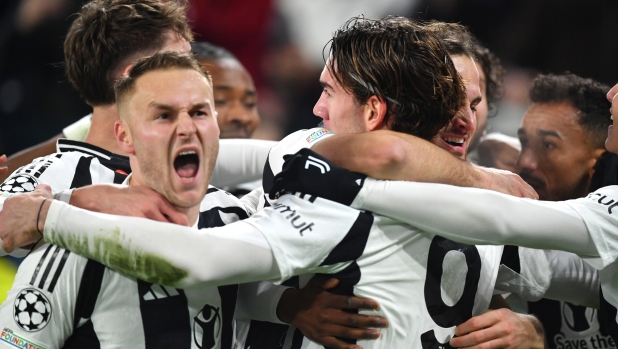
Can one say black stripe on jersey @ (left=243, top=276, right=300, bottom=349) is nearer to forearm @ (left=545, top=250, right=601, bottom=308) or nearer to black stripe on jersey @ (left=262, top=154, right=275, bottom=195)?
black stripe on jersey @ (left=262, top=154, right=275, bottom=195)

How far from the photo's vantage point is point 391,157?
6.55 feet

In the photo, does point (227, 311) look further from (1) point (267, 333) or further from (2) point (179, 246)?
(2) point (179, 246)

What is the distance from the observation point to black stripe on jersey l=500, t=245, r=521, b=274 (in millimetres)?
2449

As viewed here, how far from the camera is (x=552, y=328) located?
3.15m

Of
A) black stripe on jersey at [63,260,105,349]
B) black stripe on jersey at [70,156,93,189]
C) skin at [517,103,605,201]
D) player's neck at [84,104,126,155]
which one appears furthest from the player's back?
skin at [517,103,605,201]

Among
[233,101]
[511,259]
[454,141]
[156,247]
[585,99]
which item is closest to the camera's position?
[156,247]

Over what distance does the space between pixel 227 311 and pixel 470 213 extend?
0.76 metres

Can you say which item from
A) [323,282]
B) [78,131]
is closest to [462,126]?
[323,282]

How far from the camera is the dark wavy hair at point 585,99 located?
133 inches

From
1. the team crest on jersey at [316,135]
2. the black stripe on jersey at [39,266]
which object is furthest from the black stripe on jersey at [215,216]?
the black stripe on jersey at [39,266]

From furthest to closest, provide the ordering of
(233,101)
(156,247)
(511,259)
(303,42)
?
(303,42) < (233,101) < (511,259) < (156,247)

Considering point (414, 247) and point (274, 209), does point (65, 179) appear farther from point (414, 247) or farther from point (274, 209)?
point (414, 247)

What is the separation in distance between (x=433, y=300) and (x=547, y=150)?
5.44 feet

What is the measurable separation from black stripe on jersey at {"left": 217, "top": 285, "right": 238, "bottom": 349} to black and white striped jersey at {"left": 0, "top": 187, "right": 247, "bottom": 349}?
84 millimetres
